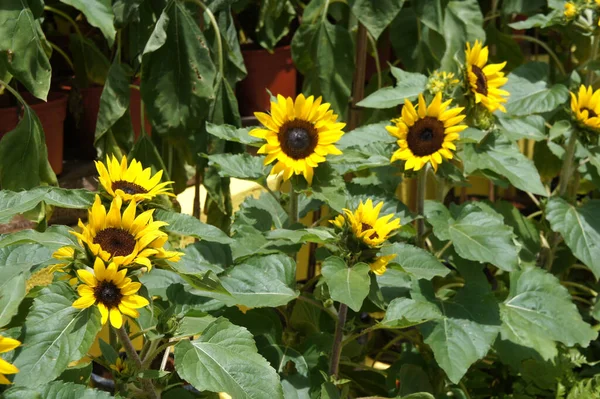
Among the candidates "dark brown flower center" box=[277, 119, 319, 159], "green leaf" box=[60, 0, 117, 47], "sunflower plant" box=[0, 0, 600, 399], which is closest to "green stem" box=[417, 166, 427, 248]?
"sunflower plant" box=[0, 0, 600, 399]

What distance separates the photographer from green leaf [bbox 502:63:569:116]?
5.55 ft

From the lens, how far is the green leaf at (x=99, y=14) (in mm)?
1243

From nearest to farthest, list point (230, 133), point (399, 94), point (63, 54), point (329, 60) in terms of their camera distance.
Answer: point (230, 133) < point (399, 94) < point (329, 60) < point (63, 54)

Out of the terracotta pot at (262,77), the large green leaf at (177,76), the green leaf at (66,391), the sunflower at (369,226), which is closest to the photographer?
the green leaf at (66,391)

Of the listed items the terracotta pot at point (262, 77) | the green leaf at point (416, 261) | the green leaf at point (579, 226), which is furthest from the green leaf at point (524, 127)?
the terracotta pot at point (262, 77)

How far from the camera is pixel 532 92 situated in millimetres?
1755

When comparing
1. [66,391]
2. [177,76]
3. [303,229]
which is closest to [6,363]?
[66,391]

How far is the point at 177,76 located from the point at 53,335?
26.8 inches

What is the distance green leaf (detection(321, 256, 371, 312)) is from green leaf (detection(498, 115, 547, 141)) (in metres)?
0.59

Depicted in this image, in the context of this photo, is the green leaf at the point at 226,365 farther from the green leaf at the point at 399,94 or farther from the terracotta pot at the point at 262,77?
the terracotta pot at the point at 262,77

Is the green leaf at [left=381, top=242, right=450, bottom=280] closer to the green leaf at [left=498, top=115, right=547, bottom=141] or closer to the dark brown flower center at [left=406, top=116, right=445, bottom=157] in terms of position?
the dark brown flower center at [left=406, top=116, right=445, bottom=157]

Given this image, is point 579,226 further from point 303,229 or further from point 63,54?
point 63,54

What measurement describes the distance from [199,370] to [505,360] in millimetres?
624

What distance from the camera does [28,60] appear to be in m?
1.26
